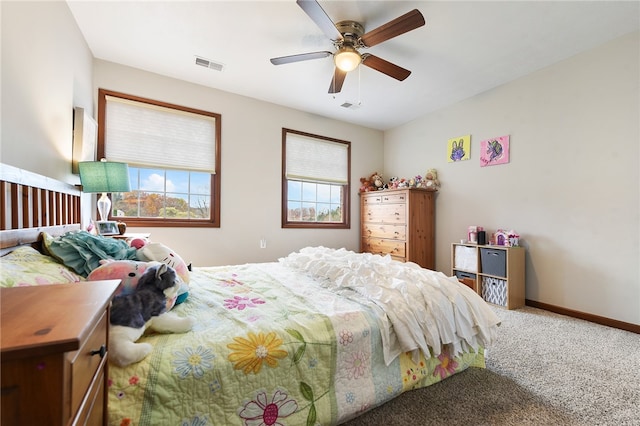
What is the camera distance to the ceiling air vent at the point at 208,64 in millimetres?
2875

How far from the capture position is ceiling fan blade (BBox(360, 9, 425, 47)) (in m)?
1.82

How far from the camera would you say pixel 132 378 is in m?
0.85

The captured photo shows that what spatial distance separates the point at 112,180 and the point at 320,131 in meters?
3.00

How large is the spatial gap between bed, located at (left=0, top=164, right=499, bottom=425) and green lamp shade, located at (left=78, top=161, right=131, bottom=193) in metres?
0.44

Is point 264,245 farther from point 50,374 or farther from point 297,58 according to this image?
point 50,374

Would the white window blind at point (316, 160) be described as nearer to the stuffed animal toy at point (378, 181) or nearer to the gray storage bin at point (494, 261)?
the stuffed animal toy at point (378, 181)

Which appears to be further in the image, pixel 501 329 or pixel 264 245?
pixel 264 245

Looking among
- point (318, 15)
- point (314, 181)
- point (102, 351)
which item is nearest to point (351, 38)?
point (318, 15)

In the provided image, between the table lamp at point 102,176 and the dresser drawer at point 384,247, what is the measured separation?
341 cm

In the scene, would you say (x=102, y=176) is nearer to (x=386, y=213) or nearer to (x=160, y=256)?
(x=160, y=256)

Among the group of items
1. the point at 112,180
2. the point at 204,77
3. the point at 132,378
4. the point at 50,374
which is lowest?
the point at 132,378

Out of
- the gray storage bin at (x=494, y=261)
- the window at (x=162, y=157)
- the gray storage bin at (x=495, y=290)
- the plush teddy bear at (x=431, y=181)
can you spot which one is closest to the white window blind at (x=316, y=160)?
the window at (x=162, y=157)

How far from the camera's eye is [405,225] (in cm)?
392

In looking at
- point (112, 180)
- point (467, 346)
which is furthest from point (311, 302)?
point (112, 180)
